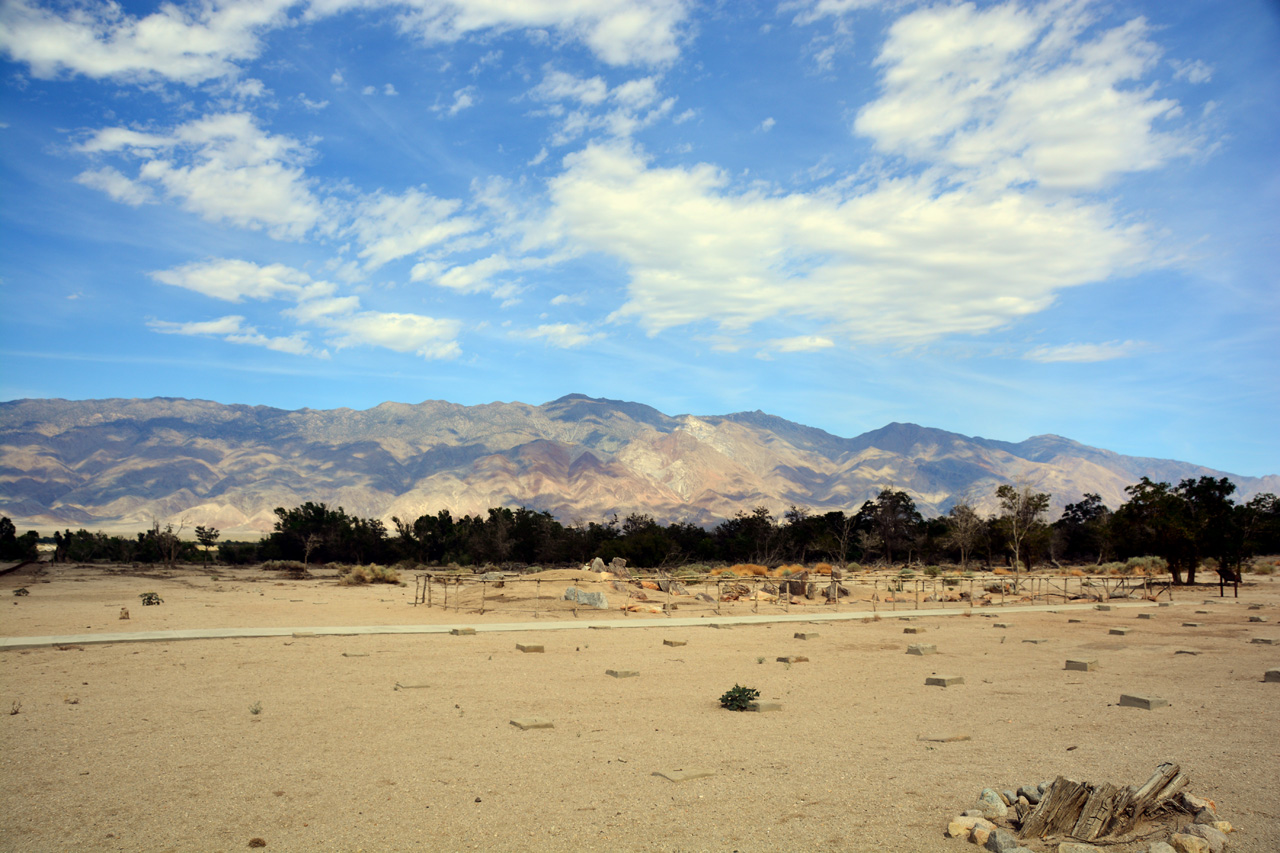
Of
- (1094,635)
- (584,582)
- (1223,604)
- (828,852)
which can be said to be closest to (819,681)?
(828,852)

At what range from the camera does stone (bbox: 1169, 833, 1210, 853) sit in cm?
534

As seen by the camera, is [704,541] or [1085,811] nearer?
[1085,811]

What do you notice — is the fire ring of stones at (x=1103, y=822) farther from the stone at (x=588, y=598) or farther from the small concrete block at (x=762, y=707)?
the stone at (x=588, y=598)

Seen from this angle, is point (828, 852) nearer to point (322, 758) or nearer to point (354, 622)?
point (322, 758)

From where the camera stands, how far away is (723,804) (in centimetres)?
681

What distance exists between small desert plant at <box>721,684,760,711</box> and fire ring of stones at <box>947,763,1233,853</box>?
505 centimetres

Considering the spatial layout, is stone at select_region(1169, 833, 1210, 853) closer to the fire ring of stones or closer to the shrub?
the fire ring of stones

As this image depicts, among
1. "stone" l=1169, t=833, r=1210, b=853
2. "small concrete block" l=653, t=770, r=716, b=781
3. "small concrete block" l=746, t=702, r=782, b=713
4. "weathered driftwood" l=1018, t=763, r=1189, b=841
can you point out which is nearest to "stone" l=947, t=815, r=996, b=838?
"weathered driftwood" l=1018, t=763, r=1189, b=841

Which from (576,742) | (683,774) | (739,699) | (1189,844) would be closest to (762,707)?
(739,699)

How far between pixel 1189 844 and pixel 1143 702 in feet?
20.6

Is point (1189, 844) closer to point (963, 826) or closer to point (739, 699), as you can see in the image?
point (963, 826)

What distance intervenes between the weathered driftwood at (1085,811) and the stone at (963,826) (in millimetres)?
269

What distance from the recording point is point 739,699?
11.1 meters

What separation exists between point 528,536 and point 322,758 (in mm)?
58964
